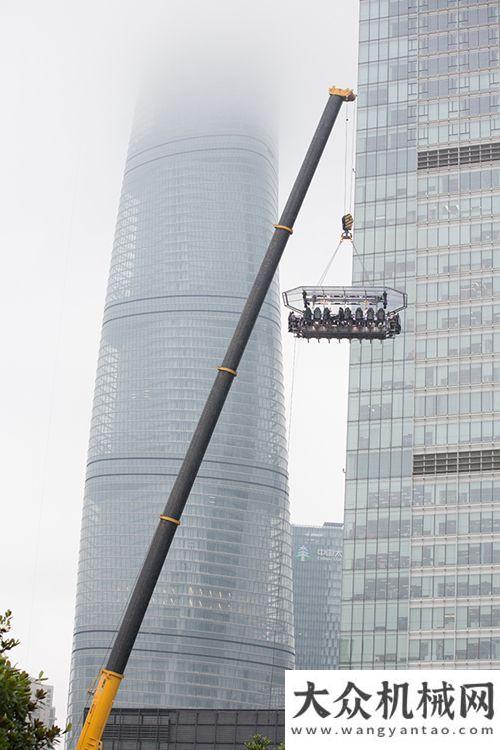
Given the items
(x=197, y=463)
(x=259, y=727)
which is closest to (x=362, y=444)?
(x=259, y=727)

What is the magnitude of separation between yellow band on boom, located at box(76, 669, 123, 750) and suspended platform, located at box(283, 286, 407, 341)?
41511mm

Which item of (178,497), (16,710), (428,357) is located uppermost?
(428,357)

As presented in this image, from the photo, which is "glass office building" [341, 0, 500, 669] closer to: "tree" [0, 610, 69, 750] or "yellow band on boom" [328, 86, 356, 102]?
"yellow band on boom" [328, 86, 356, 102]

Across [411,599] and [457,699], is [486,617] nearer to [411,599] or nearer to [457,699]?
[411,599]

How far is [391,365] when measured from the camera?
15225 cm

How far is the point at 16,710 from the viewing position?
38.2 metres

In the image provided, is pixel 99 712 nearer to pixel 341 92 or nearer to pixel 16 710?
pixel 16 710

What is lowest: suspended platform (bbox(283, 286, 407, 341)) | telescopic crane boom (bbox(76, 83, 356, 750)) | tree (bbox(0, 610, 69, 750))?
tree (bbox(0, 610, 69, 750))

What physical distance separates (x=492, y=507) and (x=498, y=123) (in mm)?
49601

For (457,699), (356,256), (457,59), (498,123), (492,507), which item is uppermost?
(457,59)

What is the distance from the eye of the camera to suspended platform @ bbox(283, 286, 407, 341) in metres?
84.6

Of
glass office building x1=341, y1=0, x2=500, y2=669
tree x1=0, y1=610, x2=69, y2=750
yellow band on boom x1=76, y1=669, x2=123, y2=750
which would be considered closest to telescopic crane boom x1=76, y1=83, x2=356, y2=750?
yellow band on boom x1=76, y1=669, x2=123, y2=750

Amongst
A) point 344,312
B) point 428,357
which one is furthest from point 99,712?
point 428,357

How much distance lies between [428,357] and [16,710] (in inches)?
4614
